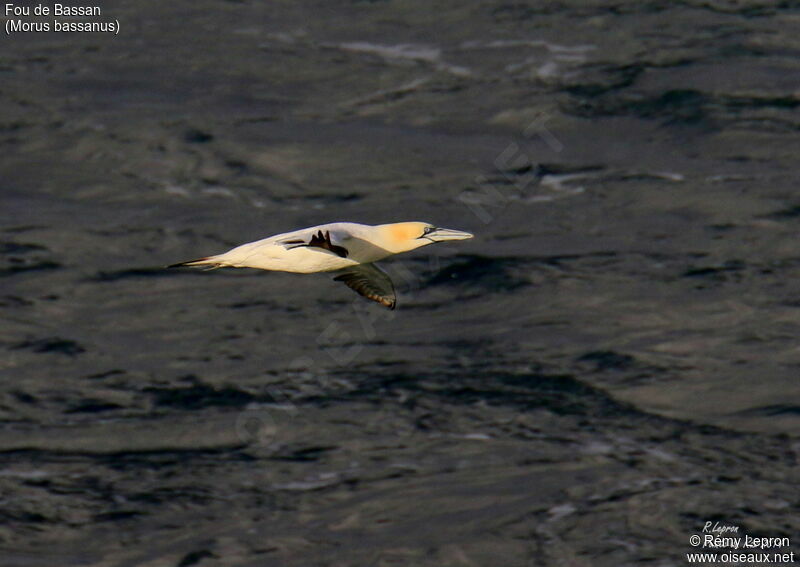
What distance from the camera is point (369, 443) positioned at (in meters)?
19.5

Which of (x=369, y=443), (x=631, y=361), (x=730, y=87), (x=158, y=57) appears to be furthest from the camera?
(x=158, y=57)

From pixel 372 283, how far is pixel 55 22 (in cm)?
1889

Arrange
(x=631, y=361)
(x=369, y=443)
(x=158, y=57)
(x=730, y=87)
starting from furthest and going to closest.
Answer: (x=158, y=57), (x=730, y=87), (x=631, y=361), (x=369, y=443)

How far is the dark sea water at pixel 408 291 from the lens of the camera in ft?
59.6

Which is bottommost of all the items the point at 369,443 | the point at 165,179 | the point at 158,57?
the point at 369,443

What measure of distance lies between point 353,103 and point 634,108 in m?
5.73

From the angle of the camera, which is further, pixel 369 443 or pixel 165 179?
pixel 165 179

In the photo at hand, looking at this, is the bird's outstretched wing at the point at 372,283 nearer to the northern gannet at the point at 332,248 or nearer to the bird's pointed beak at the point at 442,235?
the northern gannet at the point at 332,248

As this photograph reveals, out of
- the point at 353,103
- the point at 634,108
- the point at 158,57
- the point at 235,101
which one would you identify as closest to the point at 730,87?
the point at 634,108

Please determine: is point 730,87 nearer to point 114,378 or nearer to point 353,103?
point 353,103

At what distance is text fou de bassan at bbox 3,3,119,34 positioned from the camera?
32188 millimetres

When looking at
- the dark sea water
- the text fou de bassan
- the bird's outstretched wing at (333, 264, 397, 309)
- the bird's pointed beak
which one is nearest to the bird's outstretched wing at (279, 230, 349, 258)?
the bird's pointed beak

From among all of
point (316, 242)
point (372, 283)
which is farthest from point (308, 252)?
point (372, 283)

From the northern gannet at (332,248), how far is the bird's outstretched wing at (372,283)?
0.01 m
